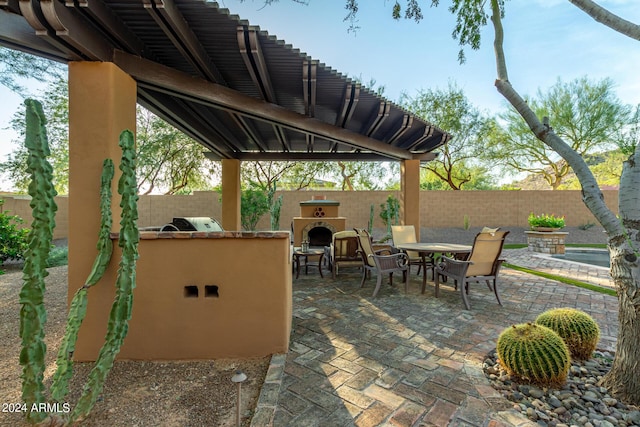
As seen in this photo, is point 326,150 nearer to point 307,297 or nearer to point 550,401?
point 307,297

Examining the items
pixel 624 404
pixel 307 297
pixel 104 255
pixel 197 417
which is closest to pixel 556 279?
pixel 624 404

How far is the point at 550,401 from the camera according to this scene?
2.21 meters

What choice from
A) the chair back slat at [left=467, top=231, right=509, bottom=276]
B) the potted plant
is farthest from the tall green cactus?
the potted plant

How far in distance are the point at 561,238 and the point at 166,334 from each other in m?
11.5

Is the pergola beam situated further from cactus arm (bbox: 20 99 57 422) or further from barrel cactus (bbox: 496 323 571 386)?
barrel cactus (bbox: 496 323 571 386)

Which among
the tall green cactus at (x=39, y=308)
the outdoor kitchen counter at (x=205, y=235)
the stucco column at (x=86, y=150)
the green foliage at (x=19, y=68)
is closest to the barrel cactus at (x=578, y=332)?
the outdoor kitchen counter at (x=205, y=235)

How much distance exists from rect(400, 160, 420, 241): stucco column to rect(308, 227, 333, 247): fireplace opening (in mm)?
2214

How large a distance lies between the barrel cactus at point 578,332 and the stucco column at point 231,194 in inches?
297

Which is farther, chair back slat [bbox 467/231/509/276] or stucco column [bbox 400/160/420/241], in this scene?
stucco column [bbox 400/160/420/241]

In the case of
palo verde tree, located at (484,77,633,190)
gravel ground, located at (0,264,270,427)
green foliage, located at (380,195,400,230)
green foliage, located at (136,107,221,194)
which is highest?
palo verde tree, located at (484,77,633,190)

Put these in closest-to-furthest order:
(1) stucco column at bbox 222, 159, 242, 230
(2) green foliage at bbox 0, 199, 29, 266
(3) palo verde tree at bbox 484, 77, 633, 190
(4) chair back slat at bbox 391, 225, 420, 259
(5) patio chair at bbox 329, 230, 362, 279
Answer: (5) patio chair at bbox 329, 230, 362, 279
(4) chair back slat at bbox 391, 225, 420, 259
(2) green foliage at bbox 0, 199, 29, 266
(1) stucco column at bbox 222, 159, 242, 230
(3) palo verde tree at bbox 484, 77, 633, 190

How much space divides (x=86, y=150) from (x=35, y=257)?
60.9 inches

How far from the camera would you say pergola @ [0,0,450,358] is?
2.49m

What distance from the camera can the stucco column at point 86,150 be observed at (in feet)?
9.23
